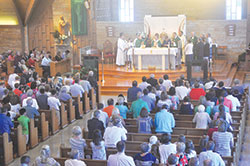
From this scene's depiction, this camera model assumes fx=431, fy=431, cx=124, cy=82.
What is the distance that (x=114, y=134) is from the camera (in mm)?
8055

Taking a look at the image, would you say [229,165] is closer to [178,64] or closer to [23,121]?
[23,121]

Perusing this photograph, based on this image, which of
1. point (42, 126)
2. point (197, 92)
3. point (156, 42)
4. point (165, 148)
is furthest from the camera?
point (156, 42)

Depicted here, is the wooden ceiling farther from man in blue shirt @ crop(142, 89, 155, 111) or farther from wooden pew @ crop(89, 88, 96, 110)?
man in blue shirt @ crop(142, 89, 155, 111)

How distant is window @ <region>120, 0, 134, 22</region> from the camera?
23.5 metres

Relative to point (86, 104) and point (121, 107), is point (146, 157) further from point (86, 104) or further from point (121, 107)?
point (86, 104)

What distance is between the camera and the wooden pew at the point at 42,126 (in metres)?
10.7

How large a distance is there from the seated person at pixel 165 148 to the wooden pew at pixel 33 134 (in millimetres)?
4056

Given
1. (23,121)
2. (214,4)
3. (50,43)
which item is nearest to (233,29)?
(214,4)

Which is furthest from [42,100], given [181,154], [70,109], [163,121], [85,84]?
[181,154]

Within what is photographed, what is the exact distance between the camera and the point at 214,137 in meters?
7.86

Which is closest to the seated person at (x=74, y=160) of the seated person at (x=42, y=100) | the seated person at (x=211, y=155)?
the seated person at (x=211, y=155)

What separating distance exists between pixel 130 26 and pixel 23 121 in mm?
12653

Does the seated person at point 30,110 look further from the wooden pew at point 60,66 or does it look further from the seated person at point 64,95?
the wooden pew at point 60,66

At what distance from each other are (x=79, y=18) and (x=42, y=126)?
1138 centimetres
